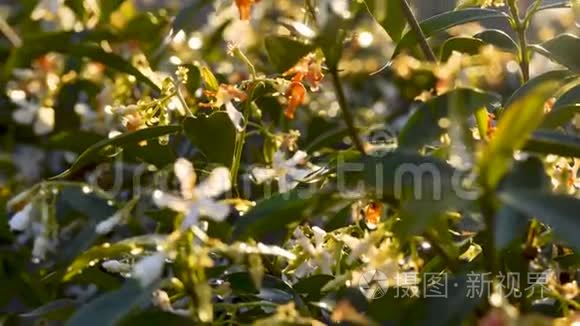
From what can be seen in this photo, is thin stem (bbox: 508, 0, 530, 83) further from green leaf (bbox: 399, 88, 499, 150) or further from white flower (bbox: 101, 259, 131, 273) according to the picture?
white flower (bbox: 101, 259, 131, 273)

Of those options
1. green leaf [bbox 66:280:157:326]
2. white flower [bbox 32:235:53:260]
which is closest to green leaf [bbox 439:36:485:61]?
white flower [bbox 32:235:53:260]

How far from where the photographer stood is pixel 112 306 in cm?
57

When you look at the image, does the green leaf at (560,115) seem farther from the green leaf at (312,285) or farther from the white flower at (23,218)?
the white flower at (23,218)

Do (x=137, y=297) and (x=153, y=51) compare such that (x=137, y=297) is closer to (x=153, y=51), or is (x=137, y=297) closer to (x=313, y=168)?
(x=313, y=168)

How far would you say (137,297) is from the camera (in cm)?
57

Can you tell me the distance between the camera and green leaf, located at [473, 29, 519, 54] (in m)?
0.99

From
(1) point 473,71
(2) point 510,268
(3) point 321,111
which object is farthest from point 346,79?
(2) point 510,268

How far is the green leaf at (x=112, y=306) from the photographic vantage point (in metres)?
0.55

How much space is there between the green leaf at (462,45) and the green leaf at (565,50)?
0.30 feet

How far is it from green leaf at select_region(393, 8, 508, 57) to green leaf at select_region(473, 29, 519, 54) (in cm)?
5

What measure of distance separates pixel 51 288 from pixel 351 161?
0.71m

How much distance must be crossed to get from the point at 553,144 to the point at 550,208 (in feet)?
0.29

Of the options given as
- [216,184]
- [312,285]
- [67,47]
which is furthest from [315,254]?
[67,47]

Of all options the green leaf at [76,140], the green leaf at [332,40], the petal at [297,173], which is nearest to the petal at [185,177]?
the green leaf at [332,40]
